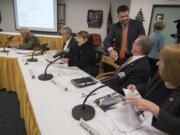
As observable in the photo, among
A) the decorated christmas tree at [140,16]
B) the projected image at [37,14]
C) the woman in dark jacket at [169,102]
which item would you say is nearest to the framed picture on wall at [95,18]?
the projected image at [37,14]

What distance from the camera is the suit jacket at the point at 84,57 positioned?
2793 mm

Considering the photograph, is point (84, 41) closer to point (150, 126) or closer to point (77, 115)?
point (77, 115)

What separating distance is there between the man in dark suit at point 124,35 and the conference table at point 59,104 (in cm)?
76

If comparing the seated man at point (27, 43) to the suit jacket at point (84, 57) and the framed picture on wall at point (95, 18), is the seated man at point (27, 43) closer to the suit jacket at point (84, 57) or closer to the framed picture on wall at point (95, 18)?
the suit jacket at point (84, 57)

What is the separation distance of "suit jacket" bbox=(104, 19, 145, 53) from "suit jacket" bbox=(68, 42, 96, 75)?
0.27 meters

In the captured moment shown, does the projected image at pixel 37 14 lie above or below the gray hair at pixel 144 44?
above

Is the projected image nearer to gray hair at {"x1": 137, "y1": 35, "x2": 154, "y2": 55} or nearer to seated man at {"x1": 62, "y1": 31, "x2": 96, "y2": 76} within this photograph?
seated man at {"x1": 62, "y1": 31, "x2": 96, "y2": 76}

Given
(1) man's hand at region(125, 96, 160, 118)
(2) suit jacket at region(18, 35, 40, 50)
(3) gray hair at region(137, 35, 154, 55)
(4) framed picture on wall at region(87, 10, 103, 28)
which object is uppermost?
(4) framed picture on wall at region(87, 10, 103, 28)

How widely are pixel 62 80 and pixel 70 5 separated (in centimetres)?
391

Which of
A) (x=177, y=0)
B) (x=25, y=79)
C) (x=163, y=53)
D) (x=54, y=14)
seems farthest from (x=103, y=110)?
(x=54, y=14)

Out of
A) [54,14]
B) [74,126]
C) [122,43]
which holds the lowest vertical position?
[74,126]

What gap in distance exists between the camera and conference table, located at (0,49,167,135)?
124 cm

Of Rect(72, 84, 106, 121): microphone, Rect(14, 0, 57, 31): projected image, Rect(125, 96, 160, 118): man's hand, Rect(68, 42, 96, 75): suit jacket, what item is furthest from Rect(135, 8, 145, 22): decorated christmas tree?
Rect(125, 96, 160, 118): man's hand

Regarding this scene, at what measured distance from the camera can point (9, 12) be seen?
570cm
